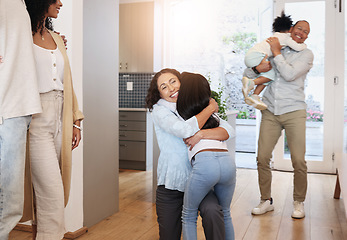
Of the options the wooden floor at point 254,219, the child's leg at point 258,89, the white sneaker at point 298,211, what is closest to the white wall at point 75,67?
the wooden floor at point 254,219

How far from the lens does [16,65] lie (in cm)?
148

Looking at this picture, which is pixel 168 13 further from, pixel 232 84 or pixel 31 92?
pixel 31 92

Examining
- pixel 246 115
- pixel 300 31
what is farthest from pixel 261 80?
pixel 246 115

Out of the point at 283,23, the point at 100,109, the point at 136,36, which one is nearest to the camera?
the point at 100,109

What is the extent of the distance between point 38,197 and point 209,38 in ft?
20.9

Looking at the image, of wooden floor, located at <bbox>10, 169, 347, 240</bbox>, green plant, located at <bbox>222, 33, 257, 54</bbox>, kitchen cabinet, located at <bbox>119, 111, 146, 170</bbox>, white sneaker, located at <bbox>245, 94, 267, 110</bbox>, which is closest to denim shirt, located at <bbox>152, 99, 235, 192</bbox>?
wooden floor, located at <bbox>10, 169, 347, 240</bbox>

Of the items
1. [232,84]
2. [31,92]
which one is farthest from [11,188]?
[232,84]

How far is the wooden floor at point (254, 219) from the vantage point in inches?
103

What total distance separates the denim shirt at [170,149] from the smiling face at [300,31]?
145cm

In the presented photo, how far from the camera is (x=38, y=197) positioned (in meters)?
1.74

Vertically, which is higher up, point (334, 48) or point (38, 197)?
point (334, 48)

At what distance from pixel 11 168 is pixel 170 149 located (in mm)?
767

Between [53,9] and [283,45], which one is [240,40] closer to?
[283,45]

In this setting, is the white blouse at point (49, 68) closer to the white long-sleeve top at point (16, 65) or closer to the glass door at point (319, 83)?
the white long-sleeve top at point (16, 65)
